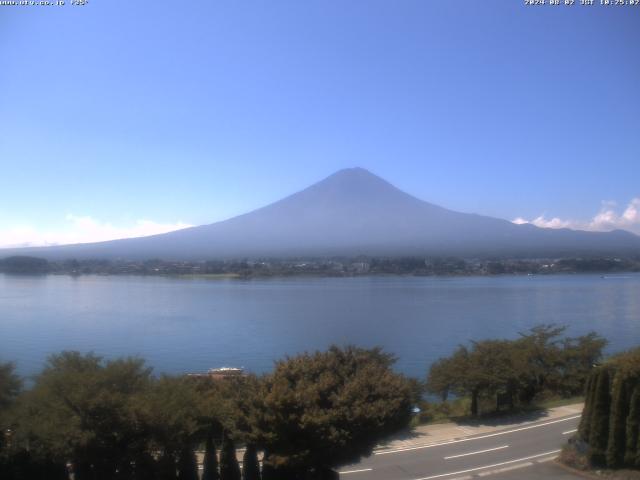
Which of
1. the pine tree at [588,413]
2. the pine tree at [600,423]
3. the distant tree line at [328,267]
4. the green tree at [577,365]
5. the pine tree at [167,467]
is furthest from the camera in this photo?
the distant tree line at [328,267]

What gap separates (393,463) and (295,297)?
2710 cm

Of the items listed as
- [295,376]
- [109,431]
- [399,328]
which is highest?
[295,376]

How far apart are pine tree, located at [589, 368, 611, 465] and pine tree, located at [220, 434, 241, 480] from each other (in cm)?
335

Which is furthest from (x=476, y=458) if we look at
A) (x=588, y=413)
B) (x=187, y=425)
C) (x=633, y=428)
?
(x=187, y=425)

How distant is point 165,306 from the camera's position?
95.9 ft

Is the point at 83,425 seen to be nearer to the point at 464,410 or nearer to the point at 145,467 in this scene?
the point at 145,467

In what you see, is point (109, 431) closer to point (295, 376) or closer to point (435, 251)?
point (295, 376)

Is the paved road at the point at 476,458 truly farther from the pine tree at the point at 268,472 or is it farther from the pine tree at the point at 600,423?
the pine tree at the point at 268,472

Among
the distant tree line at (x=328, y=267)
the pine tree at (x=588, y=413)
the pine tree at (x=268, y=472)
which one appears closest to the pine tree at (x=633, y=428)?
the pine tree at (x=588, y=413)

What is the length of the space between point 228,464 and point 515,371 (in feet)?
18.6

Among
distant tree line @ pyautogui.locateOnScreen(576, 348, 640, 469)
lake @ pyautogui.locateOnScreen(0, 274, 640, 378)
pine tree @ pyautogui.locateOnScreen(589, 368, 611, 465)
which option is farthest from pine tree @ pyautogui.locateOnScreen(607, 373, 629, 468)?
lake @ pyautogui.locateOnScreen(0, 274, 640, 378)

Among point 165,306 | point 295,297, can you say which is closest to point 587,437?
point 165,306

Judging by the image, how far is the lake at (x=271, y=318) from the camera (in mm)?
17484

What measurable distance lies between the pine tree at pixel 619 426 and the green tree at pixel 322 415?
196 centimetres
